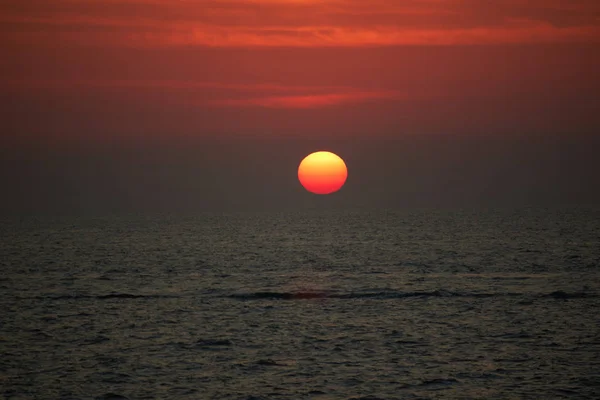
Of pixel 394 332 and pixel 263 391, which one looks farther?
pixel 394 332

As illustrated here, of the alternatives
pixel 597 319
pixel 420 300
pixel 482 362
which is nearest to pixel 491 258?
pixel 420 300

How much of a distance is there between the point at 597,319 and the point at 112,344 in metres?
43.2

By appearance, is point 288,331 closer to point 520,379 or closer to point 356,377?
point 356,377

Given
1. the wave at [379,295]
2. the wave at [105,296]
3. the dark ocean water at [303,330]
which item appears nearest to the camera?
the dark ocean water at [303,330]

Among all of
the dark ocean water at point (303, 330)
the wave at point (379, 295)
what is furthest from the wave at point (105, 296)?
the wave at point (379, 295)

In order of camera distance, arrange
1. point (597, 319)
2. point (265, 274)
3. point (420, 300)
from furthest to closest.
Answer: point (265, 274)
point (420, 300)
point (597, 319)

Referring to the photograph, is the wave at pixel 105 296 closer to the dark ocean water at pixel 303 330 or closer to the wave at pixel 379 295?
the dark ocean water at pixel 303 330

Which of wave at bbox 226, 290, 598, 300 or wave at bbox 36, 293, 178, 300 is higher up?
wave at bbox 36, 293, 178, 300

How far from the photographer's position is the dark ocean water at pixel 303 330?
46688 mm

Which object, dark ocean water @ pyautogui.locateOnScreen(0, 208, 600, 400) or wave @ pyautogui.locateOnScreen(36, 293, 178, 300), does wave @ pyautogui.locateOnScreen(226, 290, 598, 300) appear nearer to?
dark ocean water @ pyautogui.locateOnScreen(0, 208, 600, 400)

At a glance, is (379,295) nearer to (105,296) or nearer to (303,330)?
(303,330)

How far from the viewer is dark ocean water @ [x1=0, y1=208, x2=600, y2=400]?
46.7 m

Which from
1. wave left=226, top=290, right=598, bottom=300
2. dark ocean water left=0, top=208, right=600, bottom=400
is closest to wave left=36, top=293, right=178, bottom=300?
dark ocean water left=0, top=208, right=600, bottom=400

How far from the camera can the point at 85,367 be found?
51.6 m
